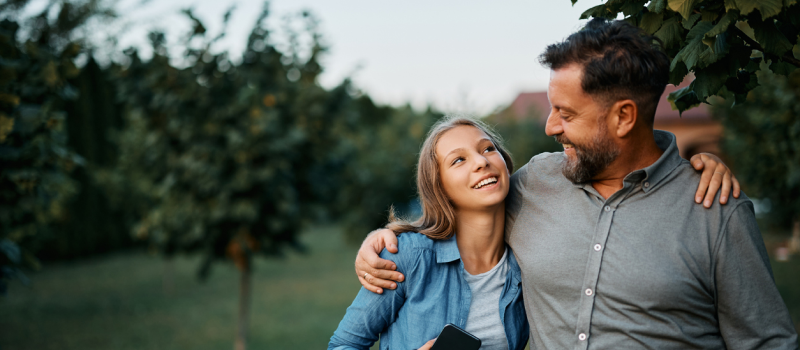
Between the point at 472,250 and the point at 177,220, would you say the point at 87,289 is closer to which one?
the point at 177,220

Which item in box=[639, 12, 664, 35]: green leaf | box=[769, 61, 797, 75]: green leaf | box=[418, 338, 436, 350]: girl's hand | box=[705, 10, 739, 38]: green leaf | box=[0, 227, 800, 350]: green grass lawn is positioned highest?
box=[639, 12, 664, 35]: green leaf

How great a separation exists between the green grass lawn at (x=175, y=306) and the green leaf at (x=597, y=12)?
642 cm

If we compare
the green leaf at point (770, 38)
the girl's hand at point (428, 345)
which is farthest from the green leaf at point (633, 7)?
the girl's hand at point (428, 345)

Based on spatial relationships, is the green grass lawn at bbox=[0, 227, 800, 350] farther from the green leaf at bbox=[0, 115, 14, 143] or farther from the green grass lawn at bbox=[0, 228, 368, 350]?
the green leaf at bbox=[0, 115, 14, 143]

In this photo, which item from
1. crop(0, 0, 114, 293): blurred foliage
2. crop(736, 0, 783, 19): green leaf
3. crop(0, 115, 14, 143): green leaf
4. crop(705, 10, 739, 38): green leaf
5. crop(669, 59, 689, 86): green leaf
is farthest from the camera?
crop(0, 0, 114, 293): blurred foliage

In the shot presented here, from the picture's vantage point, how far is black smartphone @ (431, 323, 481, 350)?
2092mm

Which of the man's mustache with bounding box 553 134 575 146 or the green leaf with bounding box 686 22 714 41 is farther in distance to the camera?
the man's mustache with bounding box 553 134 575 146

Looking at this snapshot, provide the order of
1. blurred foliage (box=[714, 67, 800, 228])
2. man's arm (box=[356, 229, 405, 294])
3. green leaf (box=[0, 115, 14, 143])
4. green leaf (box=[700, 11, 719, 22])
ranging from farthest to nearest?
blurred foliage (box=[714, 67, 800, 228])
green leaf (box=[0, 115, 14, 143])
man's arm (box=[356, 229, 405, 294])
green leaf (box=[700, 11, 719, 22])

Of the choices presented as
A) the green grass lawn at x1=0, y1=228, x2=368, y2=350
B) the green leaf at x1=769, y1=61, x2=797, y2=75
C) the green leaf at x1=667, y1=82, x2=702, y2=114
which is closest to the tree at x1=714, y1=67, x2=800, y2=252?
the green leaf at x1=667, y1=82, x2=702, y2=114

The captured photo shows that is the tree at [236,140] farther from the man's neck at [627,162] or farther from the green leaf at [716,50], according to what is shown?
the green leaf at [716,50]

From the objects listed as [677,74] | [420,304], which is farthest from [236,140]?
[677,74]

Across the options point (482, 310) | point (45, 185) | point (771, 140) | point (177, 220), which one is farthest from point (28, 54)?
point (771, 140)

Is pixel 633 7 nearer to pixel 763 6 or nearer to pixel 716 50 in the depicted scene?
pixel 716 50

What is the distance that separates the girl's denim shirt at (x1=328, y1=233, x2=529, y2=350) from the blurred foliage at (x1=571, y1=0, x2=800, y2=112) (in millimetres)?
1007
